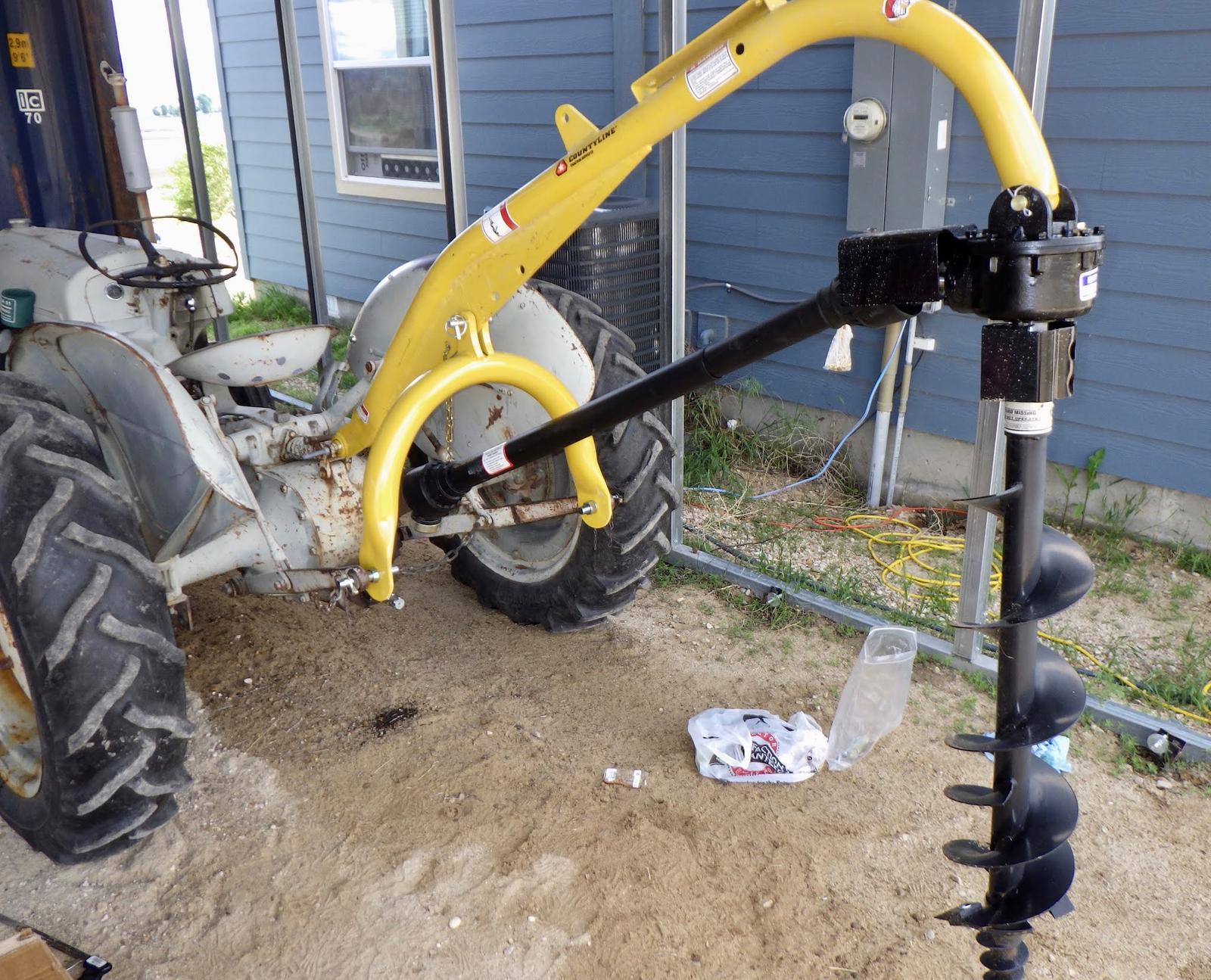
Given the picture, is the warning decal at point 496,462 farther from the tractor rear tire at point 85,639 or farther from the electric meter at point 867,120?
the electric meter at point 867,120

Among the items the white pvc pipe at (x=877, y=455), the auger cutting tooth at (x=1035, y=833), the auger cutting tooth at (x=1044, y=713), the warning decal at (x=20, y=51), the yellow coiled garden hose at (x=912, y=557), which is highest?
the warning decal at (x=20, y=51)

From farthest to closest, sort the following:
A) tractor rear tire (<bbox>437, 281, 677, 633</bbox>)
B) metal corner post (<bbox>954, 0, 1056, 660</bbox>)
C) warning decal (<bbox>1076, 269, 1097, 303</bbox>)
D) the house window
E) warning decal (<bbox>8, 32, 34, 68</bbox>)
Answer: the house window, warning decal (<bbox>8, 32, 34, 68</bbox>), tractor rear tire (<bbox>437, 281, 677, 633</bbox>), metal corner post (<bbox>954, 0, 1056, 660</bbox>), warning decal (<bbox>1076, 269, 1097, 303</bbox>)

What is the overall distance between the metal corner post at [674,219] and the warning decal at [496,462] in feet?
3.51

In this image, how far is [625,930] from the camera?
224 centimetres

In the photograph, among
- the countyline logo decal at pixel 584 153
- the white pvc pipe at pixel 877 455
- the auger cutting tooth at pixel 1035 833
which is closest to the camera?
the auger cutting tooth at pixel 1035 833

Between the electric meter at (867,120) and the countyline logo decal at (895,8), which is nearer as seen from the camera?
the countyline logo decal at (895,8)

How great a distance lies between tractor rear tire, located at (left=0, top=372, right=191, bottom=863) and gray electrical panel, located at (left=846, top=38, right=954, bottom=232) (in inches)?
121

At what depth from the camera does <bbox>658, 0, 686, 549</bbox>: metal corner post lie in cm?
334

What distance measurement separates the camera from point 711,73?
76.1 inches

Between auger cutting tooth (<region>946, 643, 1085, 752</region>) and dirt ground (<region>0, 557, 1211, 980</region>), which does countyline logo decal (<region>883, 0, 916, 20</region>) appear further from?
dirt ground (<region>0, 557, 1211, 980</region>)

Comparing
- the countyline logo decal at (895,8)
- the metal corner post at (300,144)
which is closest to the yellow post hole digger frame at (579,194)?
the countyline logo decal at (895,8)

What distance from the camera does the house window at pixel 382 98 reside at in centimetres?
669

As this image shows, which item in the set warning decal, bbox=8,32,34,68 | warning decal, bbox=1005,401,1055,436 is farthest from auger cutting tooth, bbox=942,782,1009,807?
warning decal, bbox=8,32,34,68

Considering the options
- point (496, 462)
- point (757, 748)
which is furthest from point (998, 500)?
point (757, 748)
